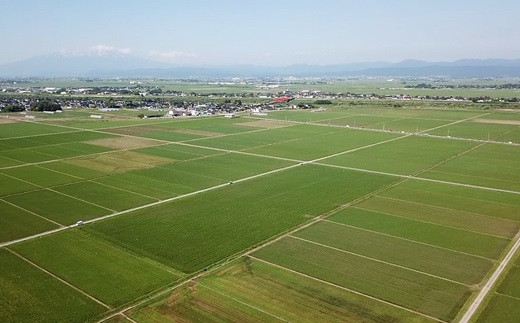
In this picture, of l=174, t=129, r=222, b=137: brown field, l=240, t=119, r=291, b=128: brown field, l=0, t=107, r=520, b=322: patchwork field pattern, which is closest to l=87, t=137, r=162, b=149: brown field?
l=0, t=107, r=520, b=322: patchwork field pattern

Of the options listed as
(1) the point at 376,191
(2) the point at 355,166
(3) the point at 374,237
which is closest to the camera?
(3) the point at 374,237

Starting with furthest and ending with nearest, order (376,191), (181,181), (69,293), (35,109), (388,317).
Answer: (35,109) < (181,181) < (376,191) < (69,293) < (388,317)

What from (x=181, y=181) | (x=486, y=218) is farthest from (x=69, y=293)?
(x=486, y=218)

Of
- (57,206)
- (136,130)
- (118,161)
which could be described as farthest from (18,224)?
(136,130)

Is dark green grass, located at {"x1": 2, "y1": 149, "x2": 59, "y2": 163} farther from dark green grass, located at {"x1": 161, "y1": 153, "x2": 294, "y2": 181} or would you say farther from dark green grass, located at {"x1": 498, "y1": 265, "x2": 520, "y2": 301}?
dark green grass, located at {"x1": 498, "y1": 265, "x2": 520, "y2": 301}

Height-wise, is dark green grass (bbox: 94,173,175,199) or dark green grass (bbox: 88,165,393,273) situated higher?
dark green grass (bbox: 94,173,175,199)

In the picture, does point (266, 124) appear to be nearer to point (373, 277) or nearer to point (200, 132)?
point (200, 132)

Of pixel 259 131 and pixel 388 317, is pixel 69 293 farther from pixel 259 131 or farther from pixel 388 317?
pixel 259 131
